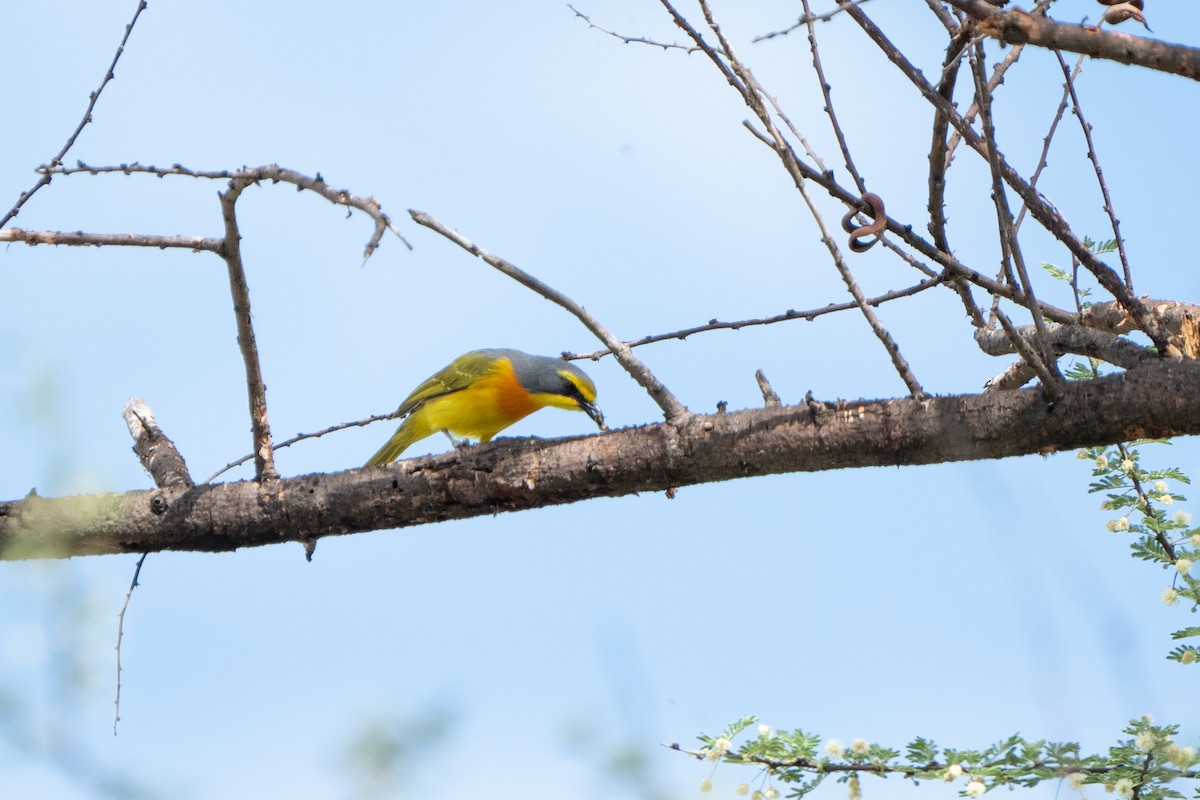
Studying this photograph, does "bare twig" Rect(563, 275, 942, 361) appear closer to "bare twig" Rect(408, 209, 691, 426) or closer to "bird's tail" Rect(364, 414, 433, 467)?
"bare twig" Rect(408, 209, 691, 426)

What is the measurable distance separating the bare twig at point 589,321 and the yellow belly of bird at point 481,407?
275cm

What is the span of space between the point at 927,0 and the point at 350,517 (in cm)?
319

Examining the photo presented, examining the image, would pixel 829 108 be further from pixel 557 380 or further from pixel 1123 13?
pixel 557 380

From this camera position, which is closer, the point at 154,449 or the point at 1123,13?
the point at 1123,13

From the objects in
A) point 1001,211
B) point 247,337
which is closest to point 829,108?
point 1001,211

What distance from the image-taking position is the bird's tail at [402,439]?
7020mm

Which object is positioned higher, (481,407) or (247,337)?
(247,337)

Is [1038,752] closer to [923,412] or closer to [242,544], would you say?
[923,412]

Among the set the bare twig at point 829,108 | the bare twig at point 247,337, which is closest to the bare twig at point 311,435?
the bare twig at point 247,337

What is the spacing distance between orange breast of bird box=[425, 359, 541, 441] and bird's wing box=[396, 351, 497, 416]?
37 millimetres

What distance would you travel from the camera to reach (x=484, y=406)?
7078 mm

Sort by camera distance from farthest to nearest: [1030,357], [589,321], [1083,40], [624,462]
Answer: [624,462] < [589,321] < [1030,357] < [1083,40]

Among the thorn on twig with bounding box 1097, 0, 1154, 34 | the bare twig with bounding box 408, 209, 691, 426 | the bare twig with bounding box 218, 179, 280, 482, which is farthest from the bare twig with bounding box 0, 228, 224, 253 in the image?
the thorn on twig with bounding box 1097, 0, 1154, 34

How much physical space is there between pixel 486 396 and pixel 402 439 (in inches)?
23.2
